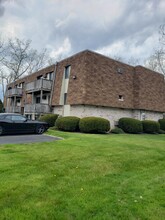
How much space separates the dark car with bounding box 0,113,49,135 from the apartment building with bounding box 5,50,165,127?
5407 millimetres

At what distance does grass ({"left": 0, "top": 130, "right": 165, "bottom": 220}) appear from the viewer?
3324 millimetres

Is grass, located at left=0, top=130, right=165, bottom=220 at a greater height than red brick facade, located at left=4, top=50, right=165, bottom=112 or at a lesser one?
lesser

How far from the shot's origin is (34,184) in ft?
14.4

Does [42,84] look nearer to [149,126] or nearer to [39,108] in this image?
[39,108]

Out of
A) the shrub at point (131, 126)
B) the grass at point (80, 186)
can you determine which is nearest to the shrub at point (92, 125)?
the shrub at point (131, 126)

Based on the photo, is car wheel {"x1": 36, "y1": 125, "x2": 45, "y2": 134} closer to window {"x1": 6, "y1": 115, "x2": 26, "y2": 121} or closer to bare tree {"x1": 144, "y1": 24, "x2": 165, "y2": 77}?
window {"x1": 6, "y1": 115, "x2": 26, "y2": 121}

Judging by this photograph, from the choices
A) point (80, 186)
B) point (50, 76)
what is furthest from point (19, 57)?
point (80, 186)

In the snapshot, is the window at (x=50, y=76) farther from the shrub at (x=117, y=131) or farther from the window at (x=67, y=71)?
the shrub at (x=117, y=131)

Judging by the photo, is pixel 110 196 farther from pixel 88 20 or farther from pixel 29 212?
pixel 88 20

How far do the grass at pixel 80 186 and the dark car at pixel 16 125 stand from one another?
6.26m

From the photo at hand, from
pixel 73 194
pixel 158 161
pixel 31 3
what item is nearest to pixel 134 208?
pixel 73 194

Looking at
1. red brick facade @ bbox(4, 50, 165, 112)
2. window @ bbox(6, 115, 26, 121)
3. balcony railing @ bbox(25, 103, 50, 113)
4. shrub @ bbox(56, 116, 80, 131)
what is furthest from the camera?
balcony railing @ bbox(25, 103, 50, 113)

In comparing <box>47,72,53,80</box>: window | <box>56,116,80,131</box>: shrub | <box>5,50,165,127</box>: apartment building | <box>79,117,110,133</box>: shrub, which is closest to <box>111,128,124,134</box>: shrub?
<box>5,50,165,127</box>: apartment building

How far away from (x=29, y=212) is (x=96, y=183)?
1842mm
